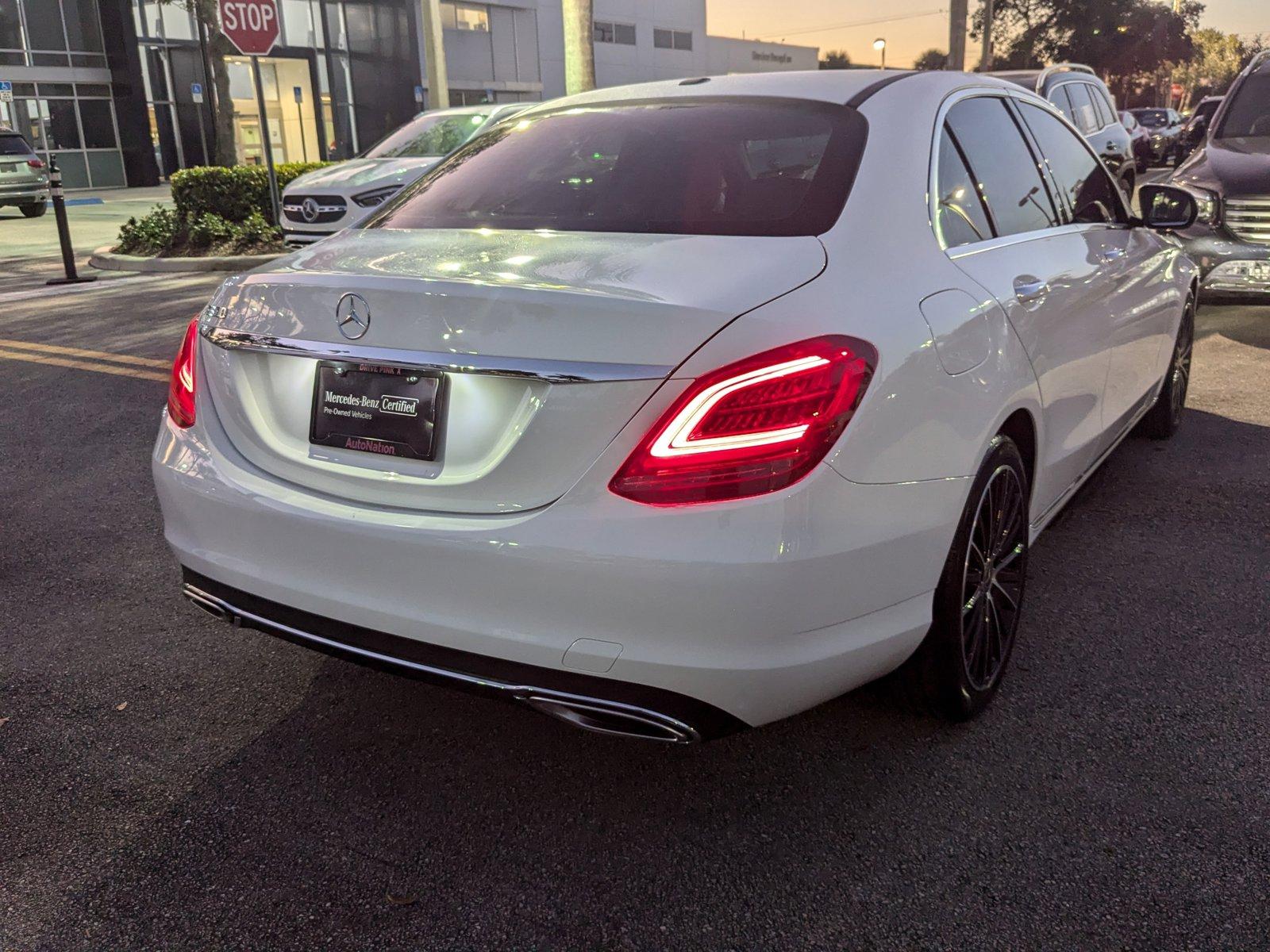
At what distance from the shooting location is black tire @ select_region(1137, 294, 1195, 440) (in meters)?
5.23

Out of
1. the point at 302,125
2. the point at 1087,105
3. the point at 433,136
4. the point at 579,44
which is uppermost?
the point at 579,44

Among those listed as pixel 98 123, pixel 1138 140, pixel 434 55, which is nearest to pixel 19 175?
pixel 434 55

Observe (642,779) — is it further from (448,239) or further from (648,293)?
(448,239)

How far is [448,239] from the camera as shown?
8.91ft

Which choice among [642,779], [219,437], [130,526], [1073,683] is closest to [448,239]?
[219,437]

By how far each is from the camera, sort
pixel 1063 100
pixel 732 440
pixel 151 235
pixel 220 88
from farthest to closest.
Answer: pixel 220 88
pixel 151 235
pixel 1063 100
pixel 732 440

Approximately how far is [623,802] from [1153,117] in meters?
39.0

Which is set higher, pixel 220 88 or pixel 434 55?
pixel 434 55

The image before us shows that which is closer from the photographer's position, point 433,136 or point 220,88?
point 433,136

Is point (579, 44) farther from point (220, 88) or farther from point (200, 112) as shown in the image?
point (200, 112)

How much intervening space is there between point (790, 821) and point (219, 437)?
1.56 metres

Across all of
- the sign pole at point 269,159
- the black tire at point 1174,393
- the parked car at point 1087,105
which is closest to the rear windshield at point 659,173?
the black tire at point 1174,393

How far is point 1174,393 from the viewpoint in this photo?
5.36m

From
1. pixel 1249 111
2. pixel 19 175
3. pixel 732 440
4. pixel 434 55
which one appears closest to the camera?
pixel 732 440
